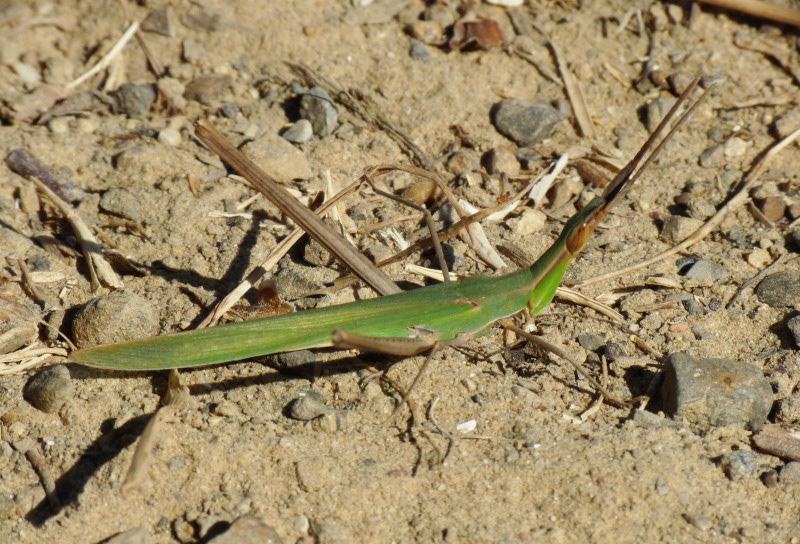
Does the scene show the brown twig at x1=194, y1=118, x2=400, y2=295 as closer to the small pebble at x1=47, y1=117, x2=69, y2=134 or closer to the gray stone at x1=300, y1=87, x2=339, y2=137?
the gray stone at x1=300, y1=87, x2=339, y2=137

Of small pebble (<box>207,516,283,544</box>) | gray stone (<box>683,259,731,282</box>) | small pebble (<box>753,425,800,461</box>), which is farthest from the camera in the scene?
gray stone (<box>683,259,731,282</box>)

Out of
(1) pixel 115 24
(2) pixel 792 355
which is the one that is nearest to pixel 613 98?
(2) pixel 792 355

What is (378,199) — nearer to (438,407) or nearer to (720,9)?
(438,407)

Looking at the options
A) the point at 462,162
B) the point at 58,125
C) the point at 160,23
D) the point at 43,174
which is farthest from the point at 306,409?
the point at 160,23

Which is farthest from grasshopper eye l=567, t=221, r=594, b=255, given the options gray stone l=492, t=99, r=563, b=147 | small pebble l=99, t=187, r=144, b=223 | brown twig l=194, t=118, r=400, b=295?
small pebble l=99, t=187, r=144, b=223

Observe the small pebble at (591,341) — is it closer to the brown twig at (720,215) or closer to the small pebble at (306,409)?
the brown twig at (720,215)

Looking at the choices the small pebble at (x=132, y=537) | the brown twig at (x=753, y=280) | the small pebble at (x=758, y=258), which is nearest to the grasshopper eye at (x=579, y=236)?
the brown twig at (x=753, y=280)

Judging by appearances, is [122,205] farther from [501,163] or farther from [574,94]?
[574,94]
